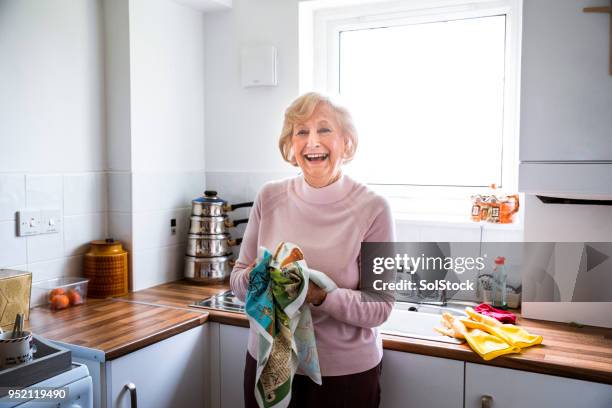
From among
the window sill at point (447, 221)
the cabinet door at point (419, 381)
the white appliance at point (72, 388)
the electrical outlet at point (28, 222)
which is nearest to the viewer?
the white appliance at point (72, 388)

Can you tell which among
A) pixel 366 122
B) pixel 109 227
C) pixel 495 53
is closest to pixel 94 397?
pixel 109 227

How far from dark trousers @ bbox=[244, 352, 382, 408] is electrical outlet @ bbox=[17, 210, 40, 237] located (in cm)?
102

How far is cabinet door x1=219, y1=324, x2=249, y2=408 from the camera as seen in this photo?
1.90 metres

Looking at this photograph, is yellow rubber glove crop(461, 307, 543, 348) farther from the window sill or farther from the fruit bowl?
the fruit bowl

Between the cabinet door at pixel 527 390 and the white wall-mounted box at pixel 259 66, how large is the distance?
1.51 m

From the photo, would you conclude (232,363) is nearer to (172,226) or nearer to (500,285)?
(172,226)

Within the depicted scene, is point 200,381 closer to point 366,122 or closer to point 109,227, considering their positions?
point 109,227

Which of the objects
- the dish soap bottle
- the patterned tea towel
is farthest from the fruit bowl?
the dish soap bottle

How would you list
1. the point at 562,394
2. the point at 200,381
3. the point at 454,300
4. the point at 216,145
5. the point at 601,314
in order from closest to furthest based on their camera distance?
1. the point at 562,394
2. the point at 601,314
3. the point at 200,381
4. the point at 454,300
5. the point at 216,145

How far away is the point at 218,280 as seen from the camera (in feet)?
7.99

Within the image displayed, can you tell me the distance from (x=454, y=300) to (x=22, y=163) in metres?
1.68

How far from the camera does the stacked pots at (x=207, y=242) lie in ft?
7.92

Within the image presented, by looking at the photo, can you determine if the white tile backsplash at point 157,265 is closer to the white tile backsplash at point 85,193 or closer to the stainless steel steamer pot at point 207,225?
the stainless steel steamer pot at point 207,225

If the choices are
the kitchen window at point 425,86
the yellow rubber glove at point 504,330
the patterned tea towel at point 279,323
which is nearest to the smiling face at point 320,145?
the patterned tea towel at point 279,323
